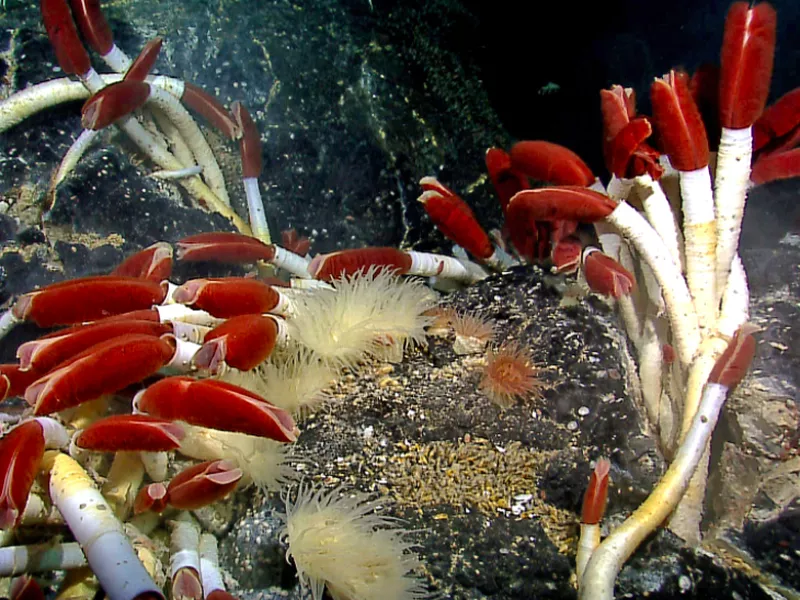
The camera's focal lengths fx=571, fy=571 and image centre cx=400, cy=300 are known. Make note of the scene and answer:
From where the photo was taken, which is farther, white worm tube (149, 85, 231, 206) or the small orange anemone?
white worm tube (149, 85, 231, 206)

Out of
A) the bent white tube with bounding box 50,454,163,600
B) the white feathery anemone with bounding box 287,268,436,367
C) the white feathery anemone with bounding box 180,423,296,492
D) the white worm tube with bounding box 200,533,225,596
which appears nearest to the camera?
the bent white tube with bounding box 50,454,163,600

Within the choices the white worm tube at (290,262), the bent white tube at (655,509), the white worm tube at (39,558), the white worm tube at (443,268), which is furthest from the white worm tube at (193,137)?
the bent white tube at (655,509)

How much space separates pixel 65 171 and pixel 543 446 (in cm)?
248

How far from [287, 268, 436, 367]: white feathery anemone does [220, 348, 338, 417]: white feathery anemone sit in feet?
0.20

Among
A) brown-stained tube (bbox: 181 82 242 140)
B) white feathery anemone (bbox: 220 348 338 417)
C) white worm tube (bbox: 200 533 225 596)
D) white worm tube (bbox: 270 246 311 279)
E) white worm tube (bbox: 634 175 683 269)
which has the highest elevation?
brown-stained tube (bbox: 181 82 242 140)

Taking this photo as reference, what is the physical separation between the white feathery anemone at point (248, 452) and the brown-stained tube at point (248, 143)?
1.78 m

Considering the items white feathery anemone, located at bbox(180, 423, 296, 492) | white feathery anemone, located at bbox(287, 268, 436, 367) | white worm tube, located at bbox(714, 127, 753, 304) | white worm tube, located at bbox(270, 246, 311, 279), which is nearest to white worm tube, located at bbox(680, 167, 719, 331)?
white worm tube, located at bbox(714, 127, 753, 304)

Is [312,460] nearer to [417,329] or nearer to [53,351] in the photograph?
[417,329]

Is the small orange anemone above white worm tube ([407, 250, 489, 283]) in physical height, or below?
below

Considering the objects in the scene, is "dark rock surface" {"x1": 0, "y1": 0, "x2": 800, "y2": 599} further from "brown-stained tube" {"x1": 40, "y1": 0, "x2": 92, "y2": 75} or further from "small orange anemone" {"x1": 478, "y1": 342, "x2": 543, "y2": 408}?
"brown-stained tube" {"x1": 40, "y1": 0, "x2": 92, "y2": 75}

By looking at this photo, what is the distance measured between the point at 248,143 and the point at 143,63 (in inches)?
24.8

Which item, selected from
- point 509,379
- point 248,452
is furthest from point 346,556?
point 509,379

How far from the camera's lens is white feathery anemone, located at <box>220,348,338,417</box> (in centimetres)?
192

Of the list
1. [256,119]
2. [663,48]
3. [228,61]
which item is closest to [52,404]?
[256,119]
